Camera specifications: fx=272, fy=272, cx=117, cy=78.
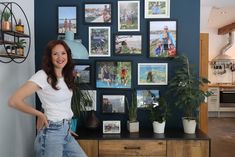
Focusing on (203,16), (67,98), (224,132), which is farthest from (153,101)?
(224,132)

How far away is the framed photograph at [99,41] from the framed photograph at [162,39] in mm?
497

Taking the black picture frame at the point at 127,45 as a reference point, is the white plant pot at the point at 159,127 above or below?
below

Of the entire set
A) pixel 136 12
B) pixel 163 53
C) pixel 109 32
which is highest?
pixel 136 12

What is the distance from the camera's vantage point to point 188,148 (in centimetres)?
264

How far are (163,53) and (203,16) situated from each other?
2552 mm

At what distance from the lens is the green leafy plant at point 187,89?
2.79 meters

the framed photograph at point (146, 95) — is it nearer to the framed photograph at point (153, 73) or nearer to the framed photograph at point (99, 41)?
the framed photograph at point (153, 73)

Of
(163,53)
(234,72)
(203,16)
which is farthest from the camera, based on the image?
(234,72)

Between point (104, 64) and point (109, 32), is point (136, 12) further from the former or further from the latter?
point (104, 64)

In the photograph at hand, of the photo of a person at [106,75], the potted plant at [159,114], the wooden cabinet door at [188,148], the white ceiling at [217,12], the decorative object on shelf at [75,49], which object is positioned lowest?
the wooden cabinet door at [188,148]

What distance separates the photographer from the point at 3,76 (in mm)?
2385

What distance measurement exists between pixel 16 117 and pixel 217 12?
17.5 ft

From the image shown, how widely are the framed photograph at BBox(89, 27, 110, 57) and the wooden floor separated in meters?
2.65

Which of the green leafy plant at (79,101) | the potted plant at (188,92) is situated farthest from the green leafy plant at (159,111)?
the green leafy plant at (79,101)
